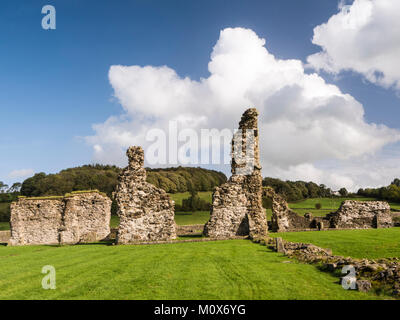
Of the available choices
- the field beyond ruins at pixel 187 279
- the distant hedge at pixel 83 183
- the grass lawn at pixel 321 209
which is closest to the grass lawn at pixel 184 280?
the field beyond ruins at pixel 187 279

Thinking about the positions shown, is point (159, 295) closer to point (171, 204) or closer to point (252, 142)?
point (171, 204)

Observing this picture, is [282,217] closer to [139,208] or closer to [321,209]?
[139,208]

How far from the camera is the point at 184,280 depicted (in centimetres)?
761

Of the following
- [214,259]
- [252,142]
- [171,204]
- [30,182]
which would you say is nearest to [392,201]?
[252,142]

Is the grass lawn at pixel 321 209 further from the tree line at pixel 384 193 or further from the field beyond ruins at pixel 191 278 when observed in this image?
the field beyond ruins at pixel 191 278

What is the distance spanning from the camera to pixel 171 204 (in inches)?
780

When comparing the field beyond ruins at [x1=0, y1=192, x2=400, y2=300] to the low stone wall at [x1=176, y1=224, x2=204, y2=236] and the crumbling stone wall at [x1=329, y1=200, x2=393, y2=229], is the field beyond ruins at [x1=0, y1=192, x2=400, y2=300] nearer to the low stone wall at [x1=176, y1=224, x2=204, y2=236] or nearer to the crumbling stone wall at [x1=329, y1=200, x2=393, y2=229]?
the crumbling stone wall at [x1=329, y1=200, x2=393, y2=229]

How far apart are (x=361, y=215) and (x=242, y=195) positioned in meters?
14.1

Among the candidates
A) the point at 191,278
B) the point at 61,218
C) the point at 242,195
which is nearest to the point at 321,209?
the point at 242,195

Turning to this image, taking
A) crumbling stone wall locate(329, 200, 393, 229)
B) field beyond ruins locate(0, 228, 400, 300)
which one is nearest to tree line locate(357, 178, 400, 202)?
crumbling stone wall locate(329, 200, 393, 229)

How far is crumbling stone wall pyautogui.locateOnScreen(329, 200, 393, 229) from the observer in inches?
1054

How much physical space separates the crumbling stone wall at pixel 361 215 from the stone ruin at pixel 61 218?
833 inches
